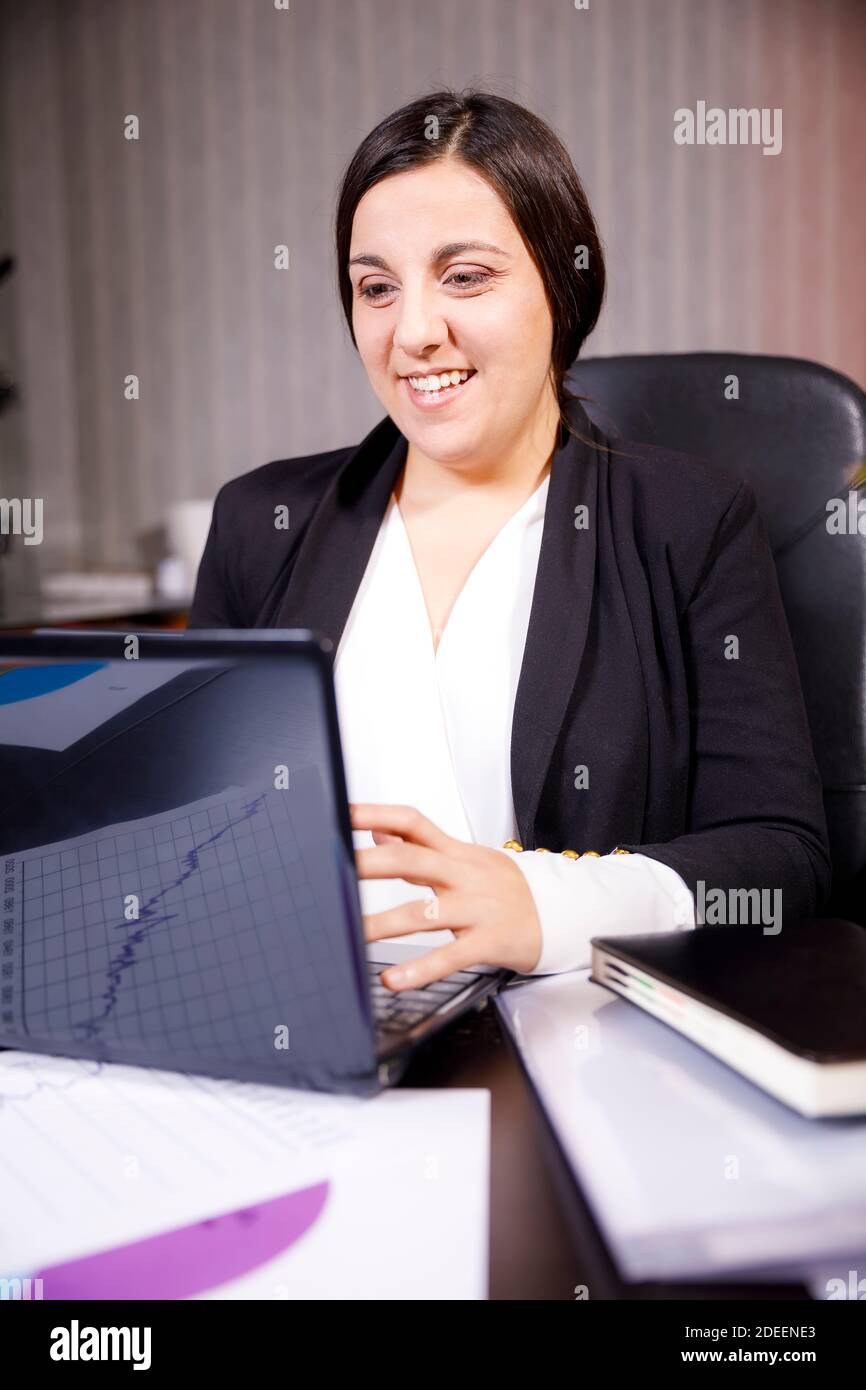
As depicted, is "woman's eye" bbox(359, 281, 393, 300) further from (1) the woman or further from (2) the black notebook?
(2) the black notebook

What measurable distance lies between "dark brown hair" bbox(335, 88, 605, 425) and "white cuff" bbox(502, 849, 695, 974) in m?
0.64

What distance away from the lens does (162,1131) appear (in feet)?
1.77

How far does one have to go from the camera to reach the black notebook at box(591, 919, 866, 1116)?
1.55 ft

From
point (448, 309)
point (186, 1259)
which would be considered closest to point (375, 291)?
point (448, 309)

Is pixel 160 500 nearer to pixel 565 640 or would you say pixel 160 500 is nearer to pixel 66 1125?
pixel 565 640

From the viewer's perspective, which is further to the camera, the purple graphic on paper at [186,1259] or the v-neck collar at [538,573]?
the v-neck collar at [538,573]

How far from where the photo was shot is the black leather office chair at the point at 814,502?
1.17 m

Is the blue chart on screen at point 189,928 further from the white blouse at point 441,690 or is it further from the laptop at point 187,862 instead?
the white blouse at point 441,690

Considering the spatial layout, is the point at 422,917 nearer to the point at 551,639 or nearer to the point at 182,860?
the point at 182,860

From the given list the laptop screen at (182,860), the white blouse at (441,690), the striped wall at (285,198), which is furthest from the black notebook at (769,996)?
the striped wall at (285,198)

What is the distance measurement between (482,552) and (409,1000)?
2.14 feet

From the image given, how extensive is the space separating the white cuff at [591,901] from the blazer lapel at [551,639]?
0.74 feet

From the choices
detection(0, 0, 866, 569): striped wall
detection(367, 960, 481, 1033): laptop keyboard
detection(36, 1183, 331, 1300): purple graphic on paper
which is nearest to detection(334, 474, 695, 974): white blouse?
detection(367, 960, 481, 1033): laptop keyboard
